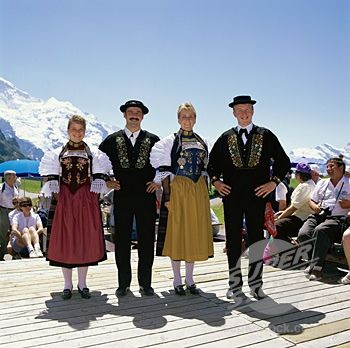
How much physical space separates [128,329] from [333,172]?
3.02 meters

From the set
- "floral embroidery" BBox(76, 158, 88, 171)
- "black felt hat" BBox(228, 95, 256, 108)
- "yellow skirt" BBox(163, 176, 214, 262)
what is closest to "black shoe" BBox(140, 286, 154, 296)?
"yellow skirt" BBox(163, 176, 214, 262)

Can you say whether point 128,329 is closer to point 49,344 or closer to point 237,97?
point 49,344

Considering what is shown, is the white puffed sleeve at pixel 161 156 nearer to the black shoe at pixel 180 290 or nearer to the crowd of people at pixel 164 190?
the crowd of people at pixel 164 190

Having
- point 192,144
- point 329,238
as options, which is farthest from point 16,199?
point 329,238

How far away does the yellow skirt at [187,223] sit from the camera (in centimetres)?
391

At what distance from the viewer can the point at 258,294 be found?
153 inches

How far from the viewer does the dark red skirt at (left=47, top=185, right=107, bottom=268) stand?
3.81 m

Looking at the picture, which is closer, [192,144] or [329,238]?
[192,144]

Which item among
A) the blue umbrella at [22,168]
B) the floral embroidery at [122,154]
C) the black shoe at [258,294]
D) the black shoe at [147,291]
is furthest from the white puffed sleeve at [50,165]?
the blue umbrella at [22,168]

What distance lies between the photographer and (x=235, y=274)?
157 inches

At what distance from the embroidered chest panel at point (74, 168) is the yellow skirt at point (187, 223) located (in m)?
0.84

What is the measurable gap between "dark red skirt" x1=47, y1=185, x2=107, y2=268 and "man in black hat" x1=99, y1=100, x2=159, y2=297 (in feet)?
0.84

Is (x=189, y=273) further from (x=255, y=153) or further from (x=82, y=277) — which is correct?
(x=255, y=153)

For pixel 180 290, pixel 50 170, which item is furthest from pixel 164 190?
pixel 50 170
